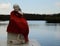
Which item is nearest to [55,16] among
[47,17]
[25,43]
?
[47,17]

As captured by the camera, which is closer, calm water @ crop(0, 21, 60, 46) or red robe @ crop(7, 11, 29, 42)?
red robe @ crop(7, 11, 29, 42)

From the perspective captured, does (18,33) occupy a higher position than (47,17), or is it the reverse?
(18,33)

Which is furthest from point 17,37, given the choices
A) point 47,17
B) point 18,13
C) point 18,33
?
point 47,17

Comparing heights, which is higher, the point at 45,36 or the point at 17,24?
the point at 17,24

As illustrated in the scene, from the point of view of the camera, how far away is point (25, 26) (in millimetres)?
6250

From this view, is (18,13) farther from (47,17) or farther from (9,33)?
(47,17)

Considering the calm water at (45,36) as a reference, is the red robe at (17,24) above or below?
above

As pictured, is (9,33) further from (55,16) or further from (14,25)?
(55,16)

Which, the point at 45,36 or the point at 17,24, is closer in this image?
the point at 17,24

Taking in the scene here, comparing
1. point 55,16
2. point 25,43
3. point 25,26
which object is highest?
point 25,26

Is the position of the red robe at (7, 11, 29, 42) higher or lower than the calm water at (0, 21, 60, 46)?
higher

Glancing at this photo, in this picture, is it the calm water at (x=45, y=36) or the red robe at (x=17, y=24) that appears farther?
the calm water at (x=45, y=36)

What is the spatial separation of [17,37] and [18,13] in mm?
592

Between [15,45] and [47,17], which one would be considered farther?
[47,17]
